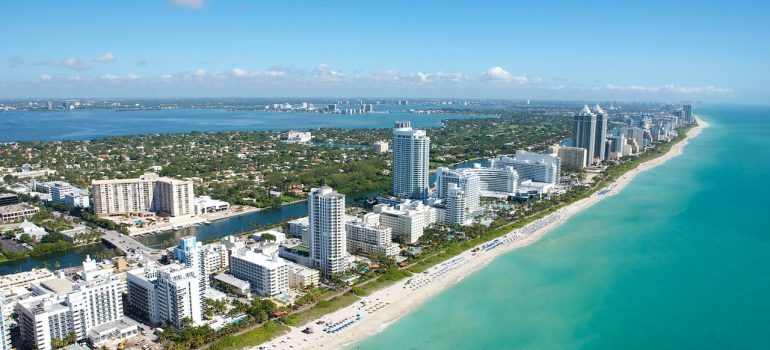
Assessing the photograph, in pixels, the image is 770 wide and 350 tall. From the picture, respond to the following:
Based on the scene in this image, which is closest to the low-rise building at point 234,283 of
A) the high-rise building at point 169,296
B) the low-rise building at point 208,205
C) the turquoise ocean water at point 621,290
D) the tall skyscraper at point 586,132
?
the high-rise building at point 169,296

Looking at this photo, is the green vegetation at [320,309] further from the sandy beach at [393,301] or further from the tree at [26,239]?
the tree at [26,239]

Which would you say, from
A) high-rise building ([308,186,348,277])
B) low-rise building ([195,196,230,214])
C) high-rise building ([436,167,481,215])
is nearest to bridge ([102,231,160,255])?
low-rise building ([195,196,230,214])

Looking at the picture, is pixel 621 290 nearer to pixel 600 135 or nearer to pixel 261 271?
pixel 261 271

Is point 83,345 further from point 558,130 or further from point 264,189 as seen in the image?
point 558,130

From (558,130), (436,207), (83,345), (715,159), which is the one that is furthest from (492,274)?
(558,130)

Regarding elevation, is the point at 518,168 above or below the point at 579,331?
above

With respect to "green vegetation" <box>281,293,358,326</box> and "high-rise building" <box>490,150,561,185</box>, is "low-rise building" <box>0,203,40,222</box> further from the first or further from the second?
"high-rise building" <box>490,150,561,185</box>

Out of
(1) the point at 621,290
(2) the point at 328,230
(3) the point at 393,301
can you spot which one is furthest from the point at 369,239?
(1) the point at 621,290
